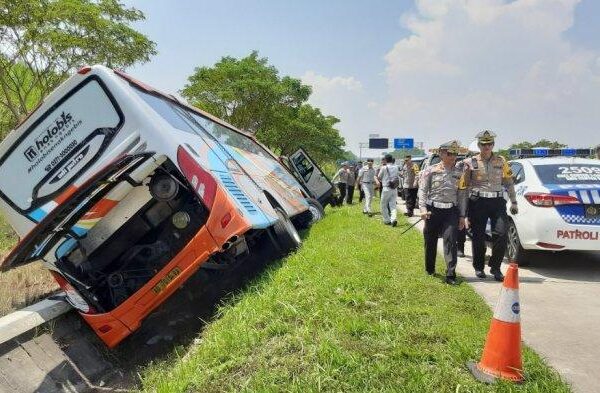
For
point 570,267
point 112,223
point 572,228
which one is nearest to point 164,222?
point 112,223

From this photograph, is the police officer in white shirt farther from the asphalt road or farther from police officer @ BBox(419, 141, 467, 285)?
police officer @ BBox(419, 141, 467, 285)

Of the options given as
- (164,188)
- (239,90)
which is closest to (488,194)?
(164,188)

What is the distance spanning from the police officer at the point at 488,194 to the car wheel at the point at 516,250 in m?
0.69

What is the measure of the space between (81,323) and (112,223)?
1.29 meters

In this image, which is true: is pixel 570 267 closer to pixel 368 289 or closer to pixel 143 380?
pixel 368 289

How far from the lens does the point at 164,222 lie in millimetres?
5434

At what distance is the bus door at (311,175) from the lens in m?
13.6

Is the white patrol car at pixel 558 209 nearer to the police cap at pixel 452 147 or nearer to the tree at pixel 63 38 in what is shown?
the police cap at pixel 452 147

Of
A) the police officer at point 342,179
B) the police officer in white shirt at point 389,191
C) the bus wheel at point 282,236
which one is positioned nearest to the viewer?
the bus wheel at point 282,236

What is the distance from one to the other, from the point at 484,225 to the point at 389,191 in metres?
4.95

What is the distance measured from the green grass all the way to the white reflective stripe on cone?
32 centimetres

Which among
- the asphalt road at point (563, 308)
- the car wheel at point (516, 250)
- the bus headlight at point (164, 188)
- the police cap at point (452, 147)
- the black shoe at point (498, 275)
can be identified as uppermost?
the police cap at point (452, 147)

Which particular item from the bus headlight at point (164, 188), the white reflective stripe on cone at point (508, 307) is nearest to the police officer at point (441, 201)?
the white reflective stripe on cone at point (508, 307)

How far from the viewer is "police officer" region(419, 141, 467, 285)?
19.8 ft
